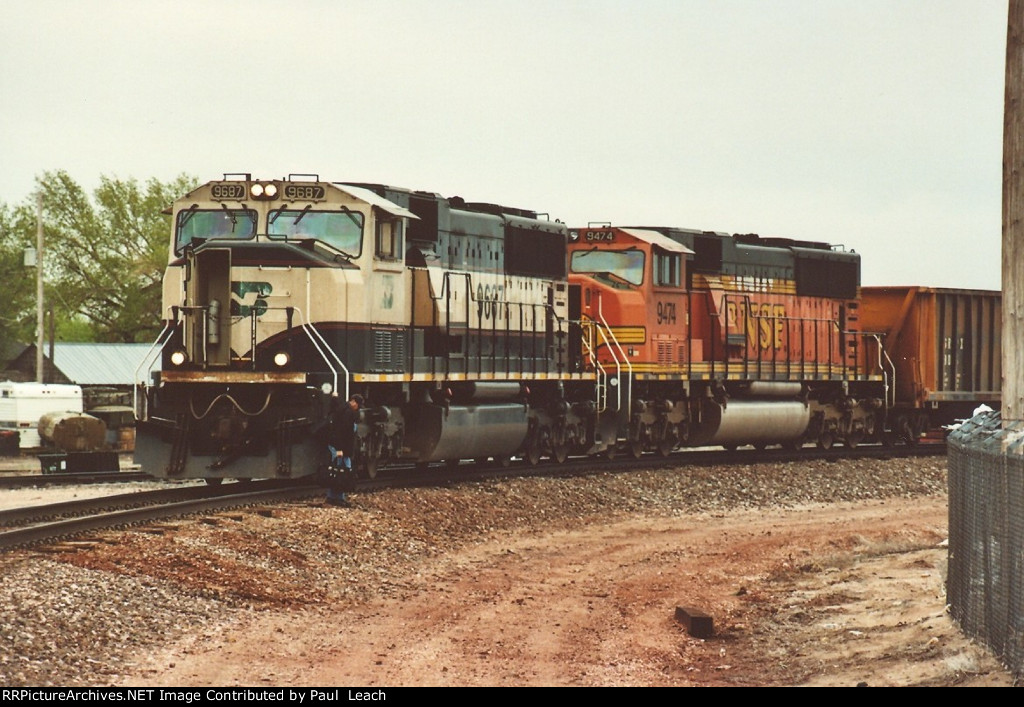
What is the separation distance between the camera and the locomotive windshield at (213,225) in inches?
822

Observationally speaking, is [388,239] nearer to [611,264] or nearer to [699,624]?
[611,264]

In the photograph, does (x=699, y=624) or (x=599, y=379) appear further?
(x=599, y=379)

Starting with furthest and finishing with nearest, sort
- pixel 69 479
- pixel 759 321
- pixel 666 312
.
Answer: pixel 759 321 → pixel 666 312 → pixel 69 479

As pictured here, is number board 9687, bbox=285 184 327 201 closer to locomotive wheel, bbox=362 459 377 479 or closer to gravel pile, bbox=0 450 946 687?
locomotive wheel, bbox=362 459 377 479

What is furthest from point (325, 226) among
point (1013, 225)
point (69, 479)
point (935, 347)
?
point (935, 347)

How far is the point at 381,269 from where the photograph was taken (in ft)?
69.4

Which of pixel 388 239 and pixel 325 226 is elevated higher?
pixel 325 226

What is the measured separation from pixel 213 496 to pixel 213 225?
3880 mm

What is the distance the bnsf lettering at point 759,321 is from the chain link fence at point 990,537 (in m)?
18.0

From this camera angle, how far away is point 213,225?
21078 millimetres

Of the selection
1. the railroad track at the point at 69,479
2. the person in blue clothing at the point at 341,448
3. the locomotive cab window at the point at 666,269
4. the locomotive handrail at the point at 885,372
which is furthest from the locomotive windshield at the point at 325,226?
the locomotive handrail at the point at 885,372

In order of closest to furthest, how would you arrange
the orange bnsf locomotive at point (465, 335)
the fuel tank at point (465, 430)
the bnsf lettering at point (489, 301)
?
the orange bnsf locomotive at point (465, 335) → the fuel tank at point (465, 430) → the bnsf lettering at point (489, 301)

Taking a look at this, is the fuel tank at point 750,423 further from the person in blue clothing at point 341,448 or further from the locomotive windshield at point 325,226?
the person in blue clothing at point 341,448
